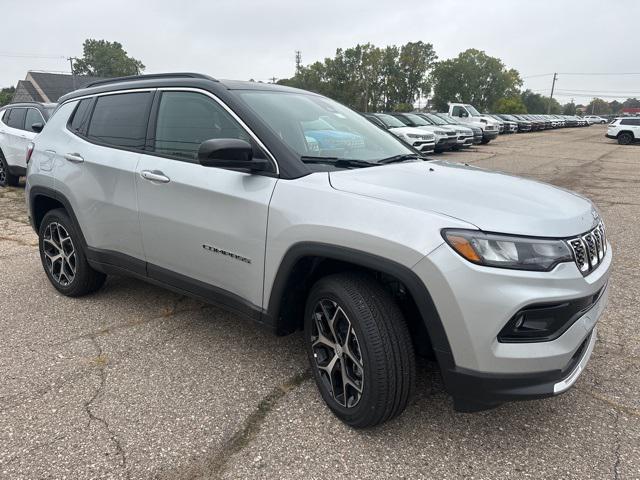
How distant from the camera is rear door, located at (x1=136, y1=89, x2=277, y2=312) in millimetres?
2740

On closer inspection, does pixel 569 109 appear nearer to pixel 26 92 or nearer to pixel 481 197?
pixel 26 92

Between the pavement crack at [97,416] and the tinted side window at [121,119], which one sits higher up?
→ the tinted side window at [121,119]

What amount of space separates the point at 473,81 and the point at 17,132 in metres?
90.1

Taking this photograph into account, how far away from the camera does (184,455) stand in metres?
2.34

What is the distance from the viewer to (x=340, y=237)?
233cm

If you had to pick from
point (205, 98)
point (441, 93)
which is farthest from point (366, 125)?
point (441, 93)

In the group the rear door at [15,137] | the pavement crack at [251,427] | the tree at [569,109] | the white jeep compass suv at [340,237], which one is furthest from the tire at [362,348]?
the tree at [569,109]

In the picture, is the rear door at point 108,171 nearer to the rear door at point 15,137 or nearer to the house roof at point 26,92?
the rear door at point 15,137

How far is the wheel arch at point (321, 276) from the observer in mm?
2115

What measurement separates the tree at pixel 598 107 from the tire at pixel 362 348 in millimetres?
167130

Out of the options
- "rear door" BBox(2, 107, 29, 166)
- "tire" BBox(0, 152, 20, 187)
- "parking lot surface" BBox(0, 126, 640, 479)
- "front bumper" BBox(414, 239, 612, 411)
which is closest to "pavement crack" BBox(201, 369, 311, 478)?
"parking lot surface" BBox(0, 126, 640, 479)

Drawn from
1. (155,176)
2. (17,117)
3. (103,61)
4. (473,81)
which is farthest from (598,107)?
(155,176)

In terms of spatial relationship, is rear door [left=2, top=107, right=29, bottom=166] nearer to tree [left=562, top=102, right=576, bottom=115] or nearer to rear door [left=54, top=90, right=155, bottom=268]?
rear door [left=54, top=90, right=155, bottom=268]

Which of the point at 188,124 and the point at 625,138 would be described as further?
the point at 625,138
